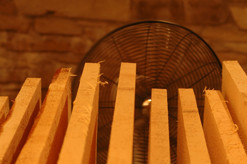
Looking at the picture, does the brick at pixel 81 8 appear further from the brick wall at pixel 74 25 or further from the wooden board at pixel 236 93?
the wooden board at pixel 236 93

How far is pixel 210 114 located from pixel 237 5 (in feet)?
4.69

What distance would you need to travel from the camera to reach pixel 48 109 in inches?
22.0

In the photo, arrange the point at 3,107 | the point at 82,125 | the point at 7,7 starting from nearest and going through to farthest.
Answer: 1. the point at 82,125
2. the point at 3,107
3. the point at 7,7

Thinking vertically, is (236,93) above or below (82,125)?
above

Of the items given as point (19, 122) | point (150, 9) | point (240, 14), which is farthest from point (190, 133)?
point (240, 14)

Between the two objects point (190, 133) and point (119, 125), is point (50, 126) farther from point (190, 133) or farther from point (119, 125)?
point (190, 133)

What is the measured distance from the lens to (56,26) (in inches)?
73.3

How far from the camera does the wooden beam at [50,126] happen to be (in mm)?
472

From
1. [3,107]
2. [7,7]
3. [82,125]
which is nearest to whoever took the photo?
[82,125]

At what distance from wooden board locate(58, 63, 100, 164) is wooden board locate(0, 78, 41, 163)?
95 millimetres

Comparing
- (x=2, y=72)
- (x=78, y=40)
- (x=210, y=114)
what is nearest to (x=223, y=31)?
(x=78, y=40)

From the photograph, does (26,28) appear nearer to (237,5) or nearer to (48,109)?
(237,5)

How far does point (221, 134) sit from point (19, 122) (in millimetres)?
329

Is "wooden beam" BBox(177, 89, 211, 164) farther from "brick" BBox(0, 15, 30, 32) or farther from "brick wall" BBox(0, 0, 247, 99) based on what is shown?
"brick" BBox(0, 15, 30, 32)
